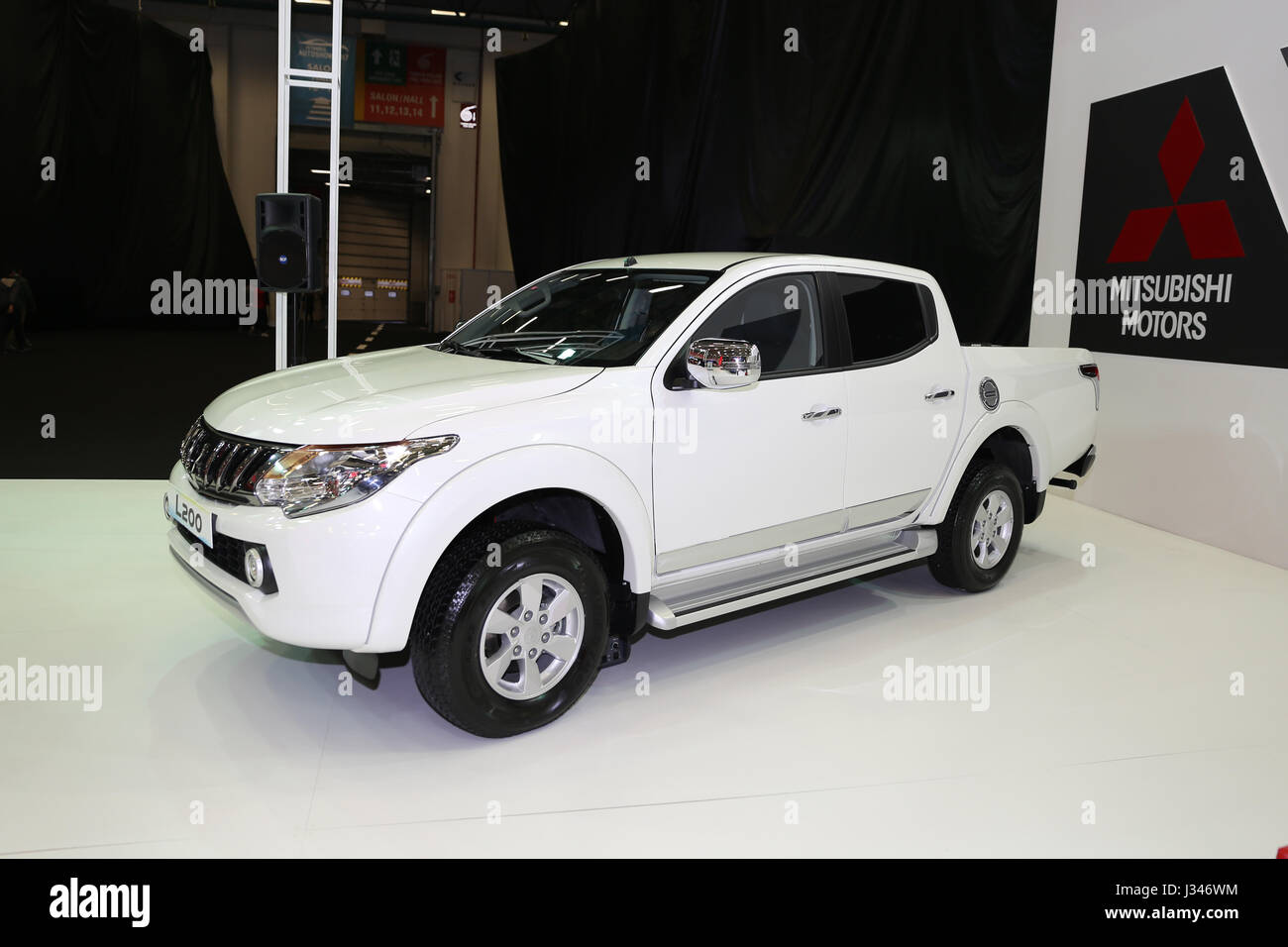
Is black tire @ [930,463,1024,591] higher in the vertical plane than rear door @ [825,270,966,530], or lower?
lower

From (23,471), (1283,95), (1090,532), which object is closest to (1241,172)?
(1283,95)

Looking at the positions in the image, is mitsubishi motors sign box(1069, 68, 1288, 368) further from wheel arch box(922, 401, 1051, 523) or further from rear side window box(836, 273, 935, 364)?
rear side window box(836, 273, 935, 364)

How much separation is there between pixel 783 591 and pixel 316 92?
21.8 m

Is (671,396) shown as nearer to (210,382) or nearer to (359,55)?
(210,382)

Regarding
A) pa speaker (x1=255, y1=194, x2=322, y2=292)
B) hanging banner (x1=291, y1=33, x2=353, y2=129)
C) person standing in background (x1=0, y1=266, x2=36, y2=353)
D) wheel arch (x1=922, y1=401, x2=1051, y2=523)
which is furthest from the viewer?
hanging banner (x1=291, y1=33, x2=353, y2=129)

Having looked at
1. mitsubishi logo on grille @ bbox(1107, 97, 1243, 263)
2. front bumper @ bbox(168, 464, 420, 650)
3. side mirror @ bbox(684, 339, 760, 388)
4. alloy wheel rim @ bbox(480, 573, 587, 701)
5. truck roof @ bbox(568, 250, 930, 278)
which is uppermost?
mitsubishi logo on grille @ bbox(1107, 97, 1243, 263)

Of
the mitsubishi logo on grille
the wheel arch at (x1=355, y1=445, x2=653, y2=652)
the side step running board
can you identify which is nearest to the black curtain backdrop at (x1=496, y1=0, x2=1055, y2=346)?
the mitsubishi logo on grille

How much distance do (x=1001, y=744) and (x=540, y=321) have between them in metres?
2.30

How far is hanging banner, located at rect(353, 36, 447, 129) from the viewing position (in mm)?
22531

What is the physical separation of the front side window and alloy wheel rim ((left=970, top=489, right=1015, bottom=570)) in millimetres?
1382

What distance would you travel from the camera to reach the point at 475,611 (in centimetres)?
311

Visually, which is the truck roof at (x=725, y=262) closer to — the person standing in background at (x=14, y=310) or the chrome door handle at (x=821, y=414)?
the chrome door handle at (x=821, y=414)

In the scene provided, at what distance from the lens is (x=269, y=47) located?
23.0m

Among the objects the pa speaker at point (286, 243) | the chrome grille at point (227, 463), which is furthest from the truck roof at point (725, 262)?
the chrome grille at point (227, 463)
